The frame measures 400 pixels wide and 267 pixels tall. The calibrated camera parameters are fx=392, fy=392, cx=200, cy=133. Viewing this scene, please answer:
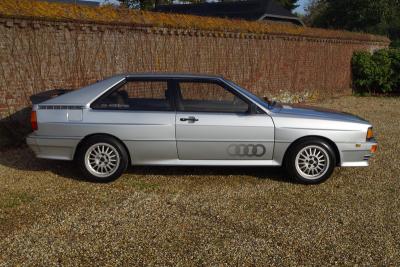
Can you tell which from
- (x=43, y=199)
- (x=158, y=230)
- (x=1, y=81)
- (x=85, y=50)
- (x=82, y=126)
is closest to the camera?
(x=158, y=230)

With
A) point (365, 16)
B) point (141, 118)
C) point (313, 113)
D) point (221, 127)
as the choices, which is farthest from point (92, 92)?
point (365, 16)

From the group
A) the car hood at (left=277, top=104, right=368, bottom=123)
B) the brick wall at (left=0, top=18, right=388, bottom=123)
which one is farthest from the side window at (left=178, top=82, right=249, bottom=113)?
the brick wall at (left=0, top=18, right=388, bottom=123)

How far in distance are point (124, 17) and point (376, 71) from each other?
11.0m

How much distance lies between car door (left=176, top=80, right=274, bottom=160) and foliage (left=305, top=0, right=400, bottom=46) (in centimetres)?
2124

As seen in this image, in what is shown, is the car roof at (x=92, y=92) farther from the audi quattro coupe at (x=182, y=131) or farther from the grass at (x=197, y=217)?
the grass at (x=197, y=217)

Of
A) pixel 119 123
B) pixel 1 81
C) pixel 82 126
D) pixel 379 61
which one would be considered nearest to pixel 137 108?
pixel 119 123

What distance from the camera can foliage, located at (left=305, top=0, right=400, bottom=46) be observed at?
23141 mm

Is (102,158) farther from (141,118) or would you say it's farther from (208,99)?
(208,99)

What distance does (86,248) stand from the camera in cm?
352

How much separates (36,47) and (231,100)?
411cm

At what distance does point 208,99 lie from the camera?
5.19m

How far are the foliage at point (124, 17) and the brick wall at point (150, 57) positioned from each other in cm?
12

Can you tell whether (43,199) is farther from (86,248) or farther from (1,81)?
(1,81)

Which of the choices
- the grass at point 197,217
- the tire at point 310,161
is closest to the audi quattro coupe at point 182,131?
the tire at point 310,161
